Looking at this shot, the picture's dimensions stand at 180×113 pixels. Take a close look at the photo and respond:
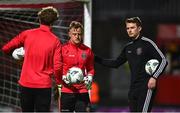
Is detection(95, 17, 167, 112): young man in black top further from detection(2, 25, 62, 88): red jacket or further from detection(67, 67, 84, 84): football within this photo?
detection(2, 25, 62, 88): red jacket

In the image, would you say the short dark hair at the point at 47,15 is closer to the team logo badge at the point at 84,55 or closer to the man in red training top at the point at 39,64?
the man in red training top at the point at 39,64

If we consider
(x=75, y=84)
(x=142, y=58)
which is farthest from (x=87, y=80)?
(x=142, y=58)

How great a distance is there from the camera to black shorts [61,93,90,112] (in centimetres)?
793

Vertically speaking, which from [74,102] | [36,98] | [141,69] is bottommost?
[74,102]

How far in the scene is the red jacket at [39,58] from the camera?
24.4 feet

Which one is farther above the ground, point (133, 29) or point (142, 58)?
point (133, 29)

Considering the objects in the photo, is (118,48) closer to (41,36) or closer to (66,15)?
(66,15)

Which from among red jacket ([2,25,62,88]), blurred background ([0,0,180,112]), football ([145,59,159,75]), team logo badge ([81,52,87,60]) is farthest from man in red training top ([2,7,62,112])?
blurred background ([0,0,180,112])

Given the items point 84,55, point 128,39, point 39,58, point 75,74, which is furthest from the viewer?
point 128,39

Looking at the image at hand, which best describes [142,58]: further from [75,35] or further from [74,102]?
[74,102]

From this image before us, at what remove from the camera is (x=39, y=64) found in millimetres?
7453

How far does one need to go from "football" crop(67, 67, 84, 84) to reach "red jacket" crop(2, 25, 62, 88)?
0.24 meters

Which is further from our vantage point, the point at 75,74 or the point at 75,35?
the point at 75,35

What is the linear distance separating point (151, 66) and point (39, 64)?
1317 millimetres
